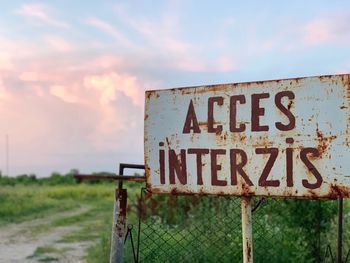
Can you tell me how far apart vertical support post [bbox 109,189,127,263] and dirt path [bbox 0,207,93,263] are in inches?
202

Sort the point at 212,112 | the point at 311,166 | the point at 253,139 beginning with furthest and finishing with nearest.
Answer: the point at 212,112 → the point at 253,139 → the point at 311,166

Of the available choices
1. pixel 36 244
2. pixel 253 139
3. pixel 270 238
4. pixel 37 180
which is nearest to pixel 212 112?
pixel 253 139

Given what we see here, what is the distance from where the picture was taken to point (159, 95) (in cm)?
449

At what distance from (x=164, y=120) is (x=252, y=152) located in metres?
0.75

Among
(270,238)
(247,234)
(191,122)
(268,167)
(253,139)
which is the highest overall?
(191,122)

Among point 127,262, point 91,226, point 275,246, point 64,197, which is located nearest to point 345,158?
point 275,246

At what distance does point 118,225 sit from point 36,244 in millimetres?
7942

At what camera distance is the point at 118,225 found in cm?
460

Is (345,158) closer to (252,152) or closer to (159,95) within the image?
(252,152)

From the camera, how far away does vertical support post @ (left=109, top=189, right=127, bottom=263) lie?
15.1ft

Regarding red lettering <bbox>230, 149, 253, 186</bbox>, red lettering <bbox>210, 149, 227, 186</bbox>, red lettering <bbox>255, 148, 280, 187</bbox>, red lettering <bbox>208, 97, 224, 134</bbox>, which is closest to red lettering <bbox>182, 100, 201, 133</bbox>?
red lettering <bbox>208, 97, 224, 134</bbox>

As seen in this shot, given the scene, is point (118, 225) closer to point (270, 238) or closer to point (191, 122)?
point (191, 122)

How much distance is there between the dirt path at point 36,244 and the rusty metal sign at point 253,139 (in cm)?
573

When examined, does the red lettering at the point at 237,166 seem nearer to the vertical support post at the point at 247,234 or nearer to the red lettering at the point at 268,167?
the red lettering at the point at 268,167
